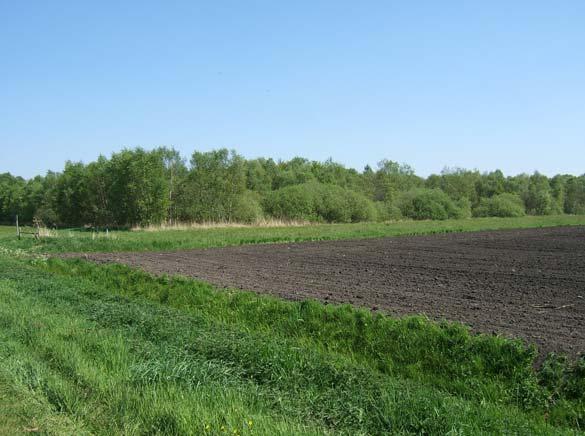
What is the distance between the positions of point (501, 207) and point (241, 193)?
51.7m

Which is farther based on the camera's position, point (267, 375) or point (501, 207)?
point (501, 207)

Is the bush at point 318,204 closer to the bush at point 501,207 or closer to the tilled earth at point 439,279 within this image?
the bush at point 501,207

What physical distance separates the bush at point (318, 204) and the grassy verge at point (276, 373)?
179 ft

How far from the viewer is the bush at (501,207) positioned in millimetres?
91000

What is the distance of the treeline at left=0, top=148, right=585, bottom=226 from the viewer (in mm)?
57000

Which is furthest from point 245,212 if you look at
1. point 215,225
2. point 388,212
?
point 388,212

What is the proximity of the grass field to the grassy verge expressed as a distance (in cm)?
2

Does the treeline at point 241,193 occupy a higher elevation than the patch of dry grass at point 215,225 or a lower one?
higher

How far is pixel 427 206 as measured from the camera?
84.0 meters

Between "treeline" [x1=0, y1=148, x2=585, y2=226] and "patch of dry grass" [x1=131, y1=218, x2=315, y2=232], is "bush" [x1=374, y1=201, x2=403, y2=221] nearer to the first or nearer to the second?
"treeline" [x1=0, y1=148, x2=585, y2=226]

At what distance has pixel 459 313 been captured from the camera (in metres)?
10.8

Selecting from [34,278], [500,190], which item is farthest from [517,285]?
[500,190]

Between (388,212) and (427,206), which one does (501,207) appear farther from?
(388,212)

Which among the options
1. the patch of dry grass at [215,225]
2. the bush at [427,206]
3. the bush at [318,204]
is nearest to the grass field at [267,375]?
the patch of dry grass at [215,225]
